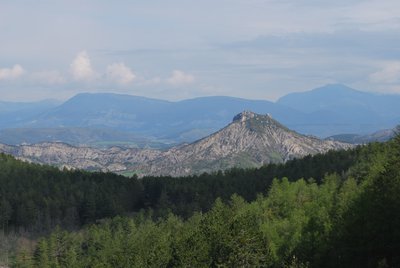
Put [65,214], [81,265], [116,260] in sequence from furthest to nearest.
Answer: [65,214]
[81,265]
[116,260]

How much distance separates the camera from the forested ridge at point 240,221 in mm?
52938

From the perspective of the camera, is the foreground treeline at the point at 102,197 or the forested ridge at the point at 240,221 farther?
the foreground treeline at the point at 102,197

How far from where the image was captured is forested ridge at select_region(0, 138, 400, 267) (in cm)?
5294

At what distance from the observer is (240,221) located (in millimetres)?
68375

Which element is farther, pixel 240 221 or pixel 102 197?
pixel 102 197

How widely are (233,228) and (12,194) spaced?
437ft

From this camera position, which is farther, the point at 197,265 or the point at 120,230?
the point at 120,230

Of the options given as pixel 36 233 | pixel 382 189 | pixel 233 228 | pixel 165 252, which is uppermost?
pixel 382 189

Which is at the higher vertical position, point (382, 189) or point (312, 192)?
point (382, 189)

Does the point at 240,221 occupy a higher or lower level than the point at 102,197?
higher

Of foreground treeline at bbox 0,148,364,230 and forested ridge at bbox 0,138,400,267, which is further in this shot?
foreground treeline at bbox 0,148,364,230

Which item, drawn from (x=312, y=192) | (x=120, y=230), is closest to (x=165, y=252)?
(x=312, y=192)

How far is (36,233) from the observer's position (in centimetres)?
16588

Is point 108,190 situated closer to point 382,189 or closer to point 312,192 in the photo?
point 312,192
